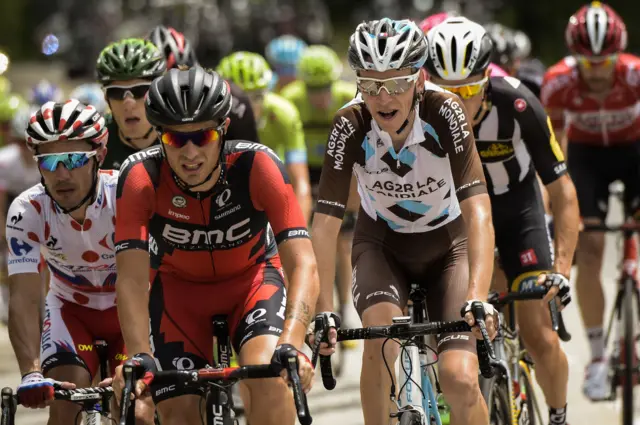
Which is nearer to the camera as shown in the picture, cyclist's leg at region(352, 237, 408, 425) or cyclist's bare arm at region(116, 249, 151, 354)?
cyclist's bare arm at region(116, 249, 151, 354)

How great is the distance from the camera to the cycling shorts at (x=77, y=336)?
6.40 meters

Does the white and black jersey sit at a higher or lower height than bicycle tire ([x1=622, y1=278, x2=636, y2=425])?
higher

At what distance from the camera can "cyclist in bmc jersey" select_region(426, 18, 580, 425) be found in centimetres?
698

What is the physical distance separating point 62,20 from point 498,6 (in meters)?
13.9

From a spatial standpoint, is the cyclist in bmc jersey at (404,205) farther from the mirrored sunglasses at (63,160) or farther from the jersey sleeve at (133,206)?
the mirrored sunglasses at (63,160)

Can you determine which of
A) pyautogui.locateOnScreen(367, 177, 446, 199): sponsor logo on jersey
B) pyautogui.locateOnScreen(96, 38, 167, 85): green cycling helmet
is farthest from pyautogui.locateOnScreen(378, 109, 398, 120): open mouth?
pyautogui.locateOnScreen(96, 38, 167, 85): green cycling helmet

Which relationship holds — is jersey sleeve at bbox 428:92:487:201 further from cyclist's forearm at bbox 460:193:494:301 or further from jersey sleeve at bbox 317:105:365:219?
jersey sleeve at bbox 317:105:365:219

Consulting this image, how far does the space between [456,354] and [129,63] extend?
9.70 feet

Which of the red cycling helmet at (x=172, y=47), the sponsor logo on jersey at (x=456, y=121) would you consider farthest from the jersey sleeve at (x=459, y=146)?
the red cycling helmet at (x=172, y=47)

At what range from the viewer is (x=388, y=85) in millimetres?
5949

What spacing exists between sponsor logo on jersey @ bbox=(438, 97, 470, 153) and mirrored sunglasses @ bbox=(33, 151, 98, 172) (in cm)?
174

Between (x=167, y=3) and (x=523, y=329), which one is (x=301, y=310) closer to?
(x=523, y=329)

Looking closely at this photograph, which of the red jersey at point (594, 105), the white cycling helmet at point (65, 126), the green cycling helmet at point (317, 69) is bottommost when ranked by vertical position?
the white cycling helmet at point (65, 126)

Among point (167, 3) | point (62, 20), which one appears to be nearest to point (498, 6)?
point (167, 3)
